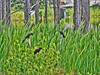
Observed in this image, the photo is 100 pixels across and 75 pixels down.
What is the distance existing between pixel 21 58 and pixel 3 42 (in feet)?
2.05

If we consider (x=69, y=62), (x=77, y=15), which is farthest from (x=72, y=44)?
(x=77, y=15)

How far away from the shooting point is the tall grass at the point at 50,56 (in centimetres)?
353

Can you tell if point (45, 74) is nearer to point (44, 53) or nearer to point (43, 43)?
point (44, 53)

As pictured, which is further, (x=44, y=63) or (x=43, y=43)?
(x=43, y=43)

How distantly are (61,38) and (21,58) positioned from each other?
0.67 meters

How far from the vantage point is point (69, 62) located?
381cm

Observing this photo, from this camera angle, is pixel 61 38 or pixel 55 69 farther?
pixel 61 38

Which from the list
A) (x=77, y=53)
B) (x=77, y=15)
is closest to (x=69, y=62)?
(x=77, y=53)

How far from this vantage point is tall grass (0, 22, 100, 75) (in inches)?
139

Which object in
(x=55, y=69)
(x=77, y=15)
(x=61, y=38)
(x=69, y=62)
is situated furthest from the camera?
(x=77, y=15)

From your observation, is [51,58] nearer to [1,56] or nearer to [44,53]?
[44,53]

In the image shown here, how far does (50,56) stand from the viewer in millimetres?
3570

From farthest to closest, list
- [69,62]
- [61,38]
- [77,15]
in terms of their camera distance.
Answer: [77,15] → [61,38] → [69,62]

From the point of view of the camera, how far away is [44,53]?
11.8 ft
